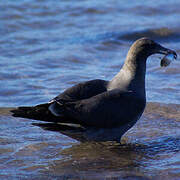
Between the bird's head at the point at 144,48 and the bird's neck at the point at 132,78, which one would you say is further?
the bird's head at the point at 144,48

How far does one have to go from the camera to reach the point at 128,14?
13477mm

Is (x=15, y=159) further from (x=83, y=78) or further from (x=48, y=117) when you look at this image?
(x=83, y=78)

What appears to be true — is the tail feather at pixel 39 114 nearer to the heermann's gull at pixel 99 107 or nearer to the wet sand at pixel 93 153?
the heermann's gull at pixel 99 107

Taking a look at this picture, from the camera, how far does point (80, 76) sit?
29.4 feet

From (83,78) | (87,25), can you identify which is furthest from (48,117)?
(87,25)

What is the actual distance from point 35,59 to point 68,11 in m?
4.09

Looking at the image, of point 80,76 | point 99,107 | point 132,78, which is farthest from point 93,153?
point 80,76

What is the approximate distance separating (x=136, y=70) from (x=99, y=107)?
0.83 meters

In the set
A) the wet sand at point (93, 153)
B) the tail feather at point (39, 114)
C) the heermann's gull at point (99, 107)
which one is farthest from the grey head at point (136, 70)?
the tail feather at point (39, 114)

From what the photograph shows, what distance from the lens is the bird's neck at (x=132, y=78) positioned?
6.18m

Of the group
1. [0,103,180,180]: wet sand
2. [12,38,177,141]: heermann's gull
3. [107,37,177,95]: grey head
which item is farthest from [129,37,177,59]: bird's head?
[0,103,180,180]: wet sand

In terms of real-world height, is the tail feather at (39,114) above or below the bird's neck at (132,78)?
below

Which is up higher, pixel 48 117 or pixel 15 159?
pixel 48 117

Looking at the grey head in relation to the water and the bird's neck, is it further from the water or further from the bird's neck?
the water
